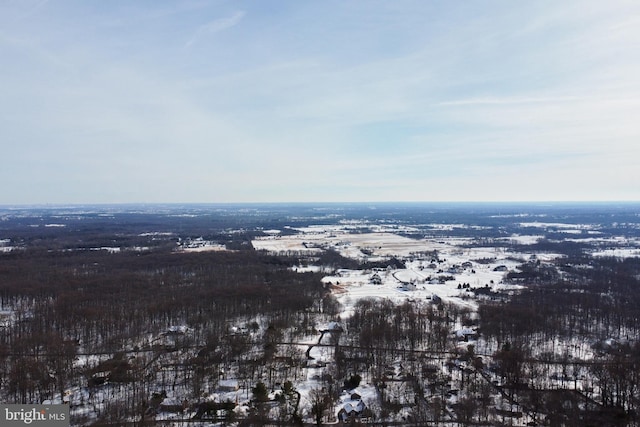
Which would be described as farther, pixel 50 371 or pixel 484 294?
pixel 484 294

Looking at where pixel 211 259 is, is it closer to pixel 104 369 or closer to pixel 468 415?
pixel 104 369

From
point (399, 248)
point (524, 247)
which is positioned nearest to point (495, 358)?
point (399, 248)

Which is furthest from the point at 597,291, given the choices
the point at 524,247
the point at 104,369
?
the point at 104,369

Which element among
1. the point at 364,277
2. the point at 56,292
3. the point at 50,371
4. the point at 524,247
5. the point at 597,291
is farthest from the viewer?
the point at 524,247

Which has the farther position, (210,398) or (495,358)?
(495,358)

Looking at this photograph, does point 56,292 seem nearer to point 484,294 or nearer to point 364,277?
point 364,277

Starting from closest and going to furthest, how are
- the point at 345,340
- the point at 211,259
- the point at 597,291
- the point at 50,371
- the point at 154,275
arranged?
1. the point at 50,371
2. the point at 345,340
3. the point at 597,291
4. the point at 154,275
5. the point at 211,259
